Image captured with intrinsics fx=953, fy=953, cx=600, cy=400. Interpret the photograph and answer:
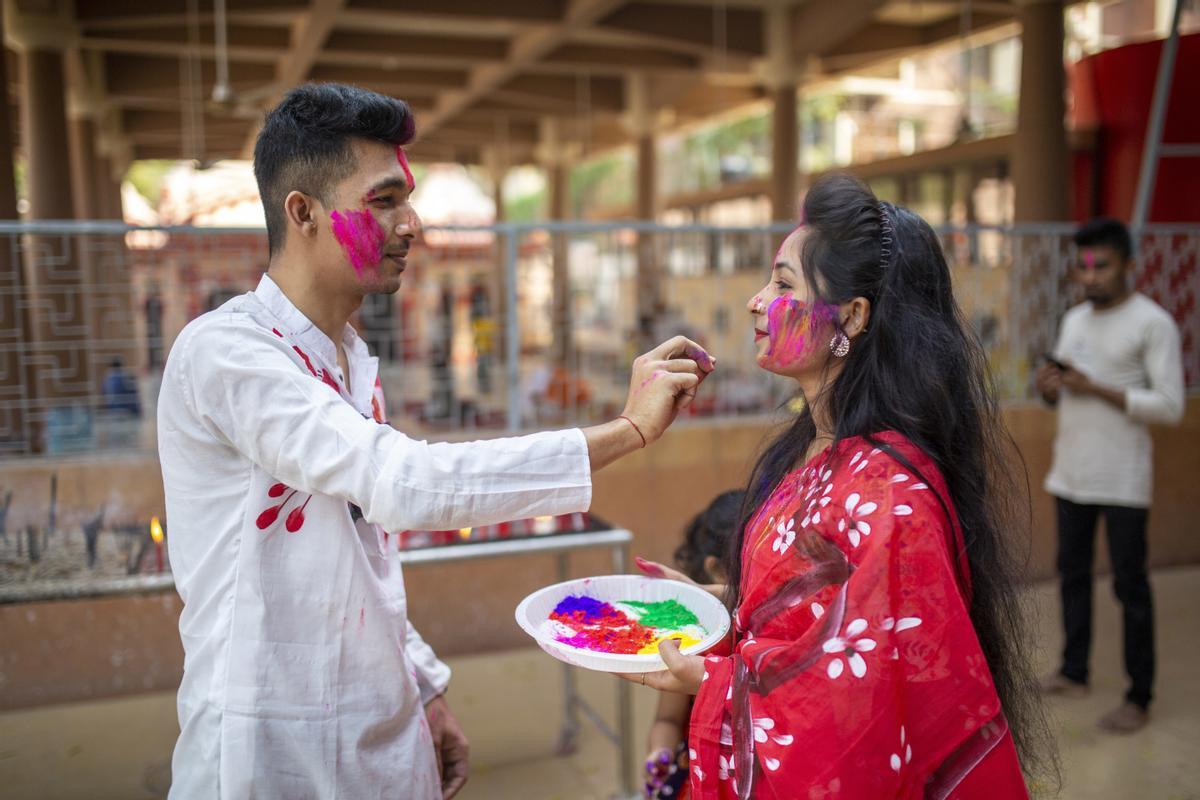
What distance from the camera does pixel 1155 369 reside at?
376cm

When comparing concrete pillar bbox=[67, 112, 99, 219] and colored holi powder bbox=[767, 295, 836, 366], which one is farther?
concrete pillar bbox=[67, 112, 99, 219]

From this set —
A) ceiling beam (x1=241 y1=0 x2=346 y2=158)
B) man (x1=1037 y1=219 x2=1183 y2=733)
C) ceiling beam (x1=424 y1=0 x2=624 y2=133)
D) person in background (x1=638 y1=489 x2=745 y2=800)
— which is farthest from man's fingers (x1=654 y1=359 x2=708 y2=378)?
ceiling beam (x1=424 y1=0 x2=624 y2=133)

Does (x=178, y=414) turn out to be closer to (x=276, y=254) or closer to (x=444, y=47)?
(x=276, y=254)

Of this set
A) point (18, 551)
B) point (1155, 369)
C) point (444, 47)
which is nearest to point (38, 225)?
point (18, 551)

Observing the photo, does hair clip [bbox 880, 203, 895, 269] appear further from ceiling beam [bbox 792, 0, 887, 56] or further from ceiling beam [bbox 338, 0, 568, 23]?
ceiling beam [bbox 338, 0, 568, 23]

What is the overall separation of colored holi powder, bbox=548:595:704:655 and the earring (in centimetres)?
55

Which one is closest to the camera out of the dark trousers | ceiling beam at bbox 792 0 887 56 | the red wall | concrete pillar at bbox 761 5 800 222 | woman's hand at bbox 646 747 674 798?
woman's hand at bbox 646 747 674 798

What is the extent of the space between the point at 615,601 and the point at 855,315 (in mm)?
732

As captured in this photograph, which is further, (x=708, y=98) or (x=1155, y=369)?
(x=708, y=98)

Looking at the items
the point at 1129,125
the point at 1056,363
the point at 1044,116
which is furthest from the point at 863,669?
the point at 1129,125

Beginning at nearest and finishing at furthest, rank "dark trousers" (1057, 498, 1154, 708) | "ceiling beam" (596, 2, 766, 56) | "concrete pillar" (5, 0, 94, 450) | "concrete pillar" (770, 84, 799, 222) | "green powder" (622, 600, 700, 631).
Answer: "green powder" (622, 600, 700, 631) → "dark trousers" (1057, 498, 1154, 708) → "concrete pillar" (5, 0, 94, 450) → "ceiling beam" (596, 2, 766, 56) → "concrete pillar" (770, 84, 799, 222)

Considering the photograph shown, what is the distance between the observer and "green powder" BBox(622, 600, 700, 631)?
1.77 m

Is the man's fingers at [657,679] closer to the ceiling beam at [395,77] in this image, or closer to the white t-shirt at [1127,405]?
the white t-shirt at [1127,405]

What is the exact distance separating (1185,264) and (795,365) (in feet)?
18.1
